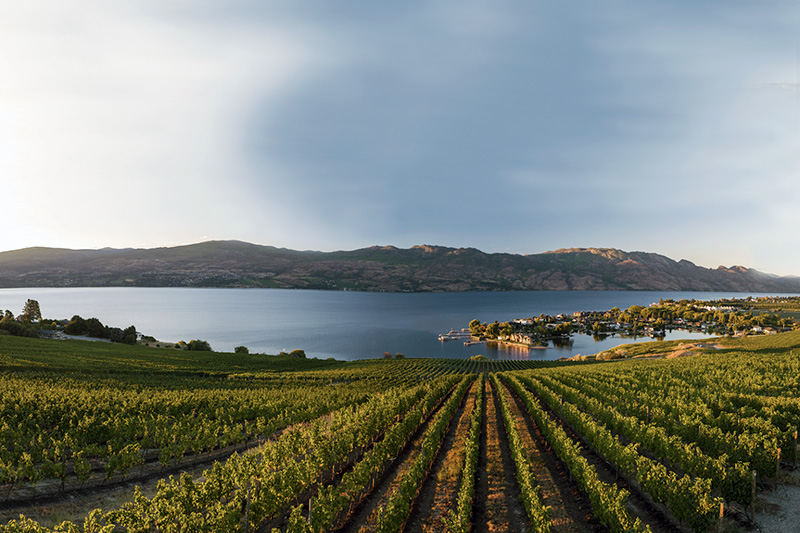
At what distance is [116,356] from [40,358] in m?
13.1

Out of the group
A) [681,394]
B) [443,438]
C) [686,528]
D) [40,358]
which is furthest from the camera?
[40,358]

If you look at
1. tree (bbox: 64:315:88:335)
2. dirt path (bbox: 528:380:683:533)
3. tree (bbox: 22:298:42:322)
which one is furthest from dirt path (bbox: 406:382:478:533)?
tree (bbox: 22:298:42:322)

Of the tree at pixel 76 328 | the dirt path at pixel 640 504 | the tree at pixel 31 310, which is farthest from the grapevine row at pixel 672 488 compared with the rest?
the tree at pixel 31 310

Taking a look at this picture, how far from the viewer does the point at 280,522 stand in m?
15.0

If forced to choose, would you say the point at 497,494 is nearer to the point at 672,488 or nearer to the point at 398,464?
the point at 398,464

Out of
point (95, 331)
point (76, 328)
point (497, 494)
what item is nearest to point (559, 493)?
point (497, 494)

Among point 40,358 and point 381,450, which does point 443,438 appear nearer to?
point 381,450

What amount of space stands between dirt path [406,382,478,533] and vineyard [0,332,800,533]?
10cm

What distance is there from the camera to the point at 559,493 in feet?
57.2

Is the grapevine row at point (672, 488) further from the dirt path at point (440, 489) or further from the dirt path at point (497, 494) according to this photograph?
the dirt path at point (440, 489)

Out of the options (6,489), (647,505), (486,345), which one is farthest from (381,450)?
(486,345)

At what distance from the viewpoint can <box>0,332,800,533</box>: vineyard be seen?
1348 centimetres

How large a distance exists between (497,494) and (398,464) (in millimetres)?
6718

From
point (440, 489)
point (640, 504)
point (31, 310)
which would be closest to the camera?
point (640, 504)
